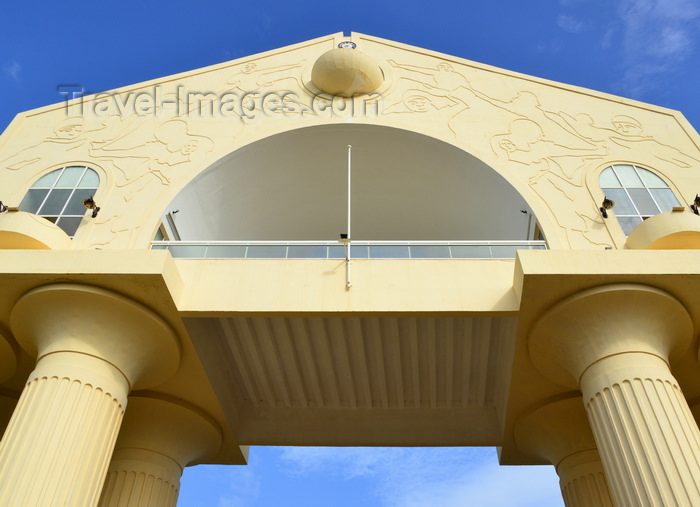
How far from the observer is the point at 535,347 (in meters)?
10.2

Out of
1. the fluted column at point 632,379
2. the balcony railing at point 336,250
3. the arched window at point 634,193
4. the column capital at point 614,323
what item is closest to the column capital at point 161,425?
the balcony railing at point 336,250

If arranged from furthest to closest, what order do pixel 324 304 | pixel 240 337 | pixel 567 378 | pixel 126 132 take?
1. pixel 126 132
2. pixel 240 337
3. pixel 567 378
4. pixel 324 304

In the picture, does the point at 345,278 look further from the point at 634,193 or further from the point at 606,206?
the point at 634,193

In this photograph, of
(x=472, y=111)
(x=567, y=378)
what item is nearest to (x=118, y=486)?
(x=567, y=378)

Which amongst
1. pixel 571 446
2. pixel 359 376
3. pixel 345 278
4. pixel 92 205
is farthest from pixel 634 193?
pixel 92 205

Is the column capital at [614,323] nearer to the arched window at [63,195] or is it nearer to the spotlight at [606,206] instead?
the spotlight at [606,206]

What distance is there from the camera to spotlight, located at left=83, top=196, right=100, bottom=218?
11.8m

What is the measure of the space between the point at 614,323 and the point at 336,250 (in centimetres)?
472

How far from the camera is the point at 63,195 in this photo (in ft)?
41.4

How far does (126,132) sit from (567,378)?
10.9 m

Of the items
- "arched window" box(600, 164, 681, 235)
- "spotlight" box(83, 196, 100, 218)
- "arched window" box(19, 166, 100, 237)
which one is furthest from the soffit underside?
"arched window" box(19, 166, 100, 237)

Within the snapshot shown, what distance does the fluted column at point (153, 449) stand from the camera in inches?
443

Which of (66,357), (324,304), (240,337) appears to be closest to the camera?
(66,357)

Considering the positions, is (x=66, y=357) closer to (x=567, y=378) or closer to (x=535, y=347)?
(x=535, y=347)
